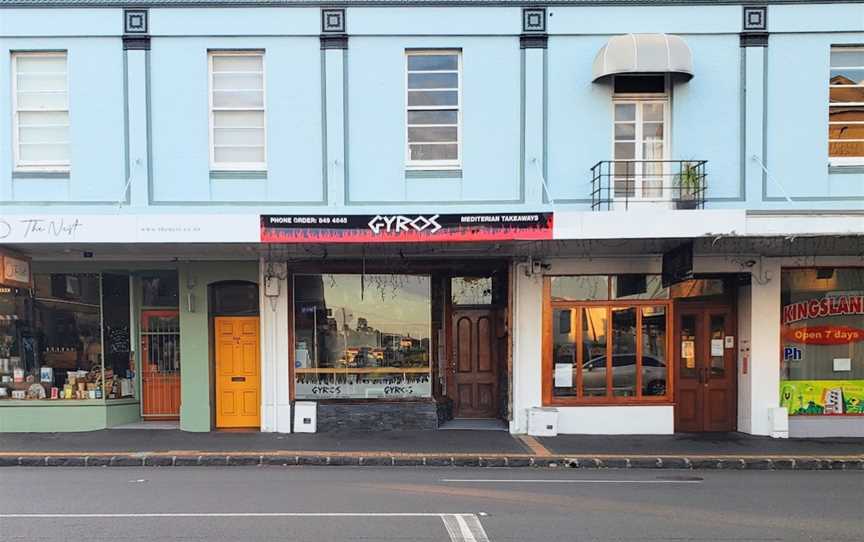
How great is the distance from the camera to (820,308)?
11930mm

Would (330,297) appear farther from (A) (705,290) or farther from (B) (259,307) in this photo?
(A) (705,290)

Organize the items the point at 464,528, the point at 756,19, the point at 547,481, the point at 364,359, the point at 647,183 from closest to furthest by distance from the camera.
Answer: the point at 464,528, the point at 547,481, the point at 756,19, the point at 647,183, the point at 364,359

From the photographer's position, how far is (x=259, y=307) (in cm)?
1227

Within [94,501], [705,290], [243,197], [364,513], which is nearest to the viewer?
[364,513]

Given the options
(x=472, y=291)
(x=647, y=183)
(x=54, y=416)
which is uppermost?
(x=647, y=183)

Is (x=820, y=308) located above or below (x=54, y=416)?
above

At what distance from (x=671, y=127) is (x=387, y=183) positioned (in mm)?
5276

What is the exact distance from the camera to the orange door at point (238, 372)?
1234 centimetres

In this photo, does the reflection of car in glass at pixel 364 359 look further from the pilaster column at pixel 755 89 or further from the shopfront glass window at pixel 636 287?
the pilaster column at pixel 755 89

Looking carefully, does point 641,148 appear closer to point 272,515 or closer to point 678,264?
point 678,264

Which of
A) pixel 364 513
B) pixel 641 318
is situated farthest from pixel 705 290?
pixel 364 513

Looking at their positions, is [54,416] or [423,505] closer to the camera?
[423,505]

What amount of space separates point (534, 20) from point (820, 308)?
7473mm

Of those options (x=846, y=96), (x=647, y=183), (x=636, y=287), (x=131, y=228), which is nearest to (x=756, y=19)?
(x=846, y=96)
